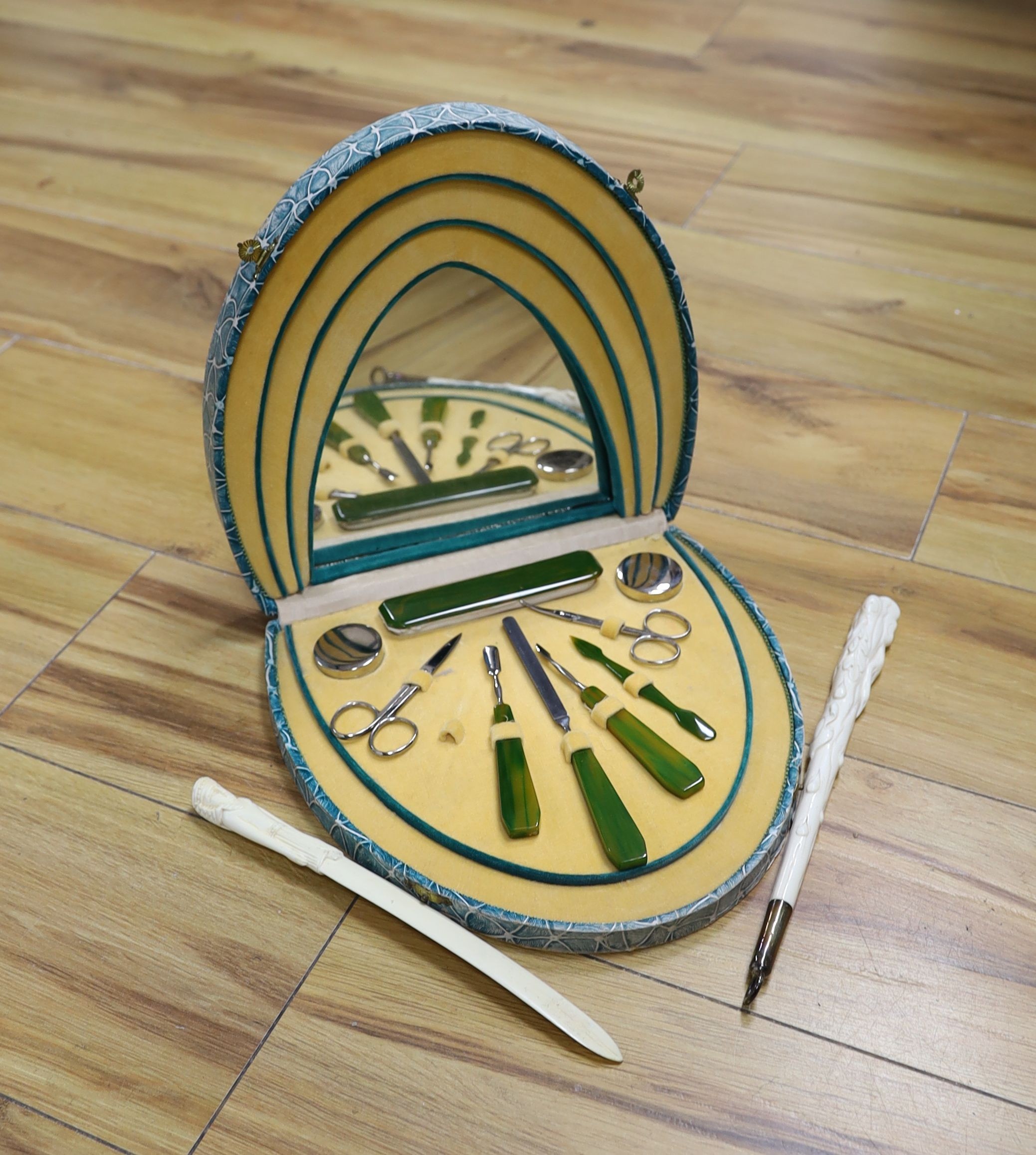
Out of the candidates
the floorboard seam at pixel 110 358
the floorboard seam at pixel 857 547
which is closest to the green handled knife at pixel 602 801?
the floorboard seam at pixel 857 547

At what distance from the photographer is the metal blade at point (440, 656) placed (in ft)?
2.15

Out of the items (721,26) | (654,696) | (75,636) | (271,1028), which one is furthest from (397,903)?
(721,26)

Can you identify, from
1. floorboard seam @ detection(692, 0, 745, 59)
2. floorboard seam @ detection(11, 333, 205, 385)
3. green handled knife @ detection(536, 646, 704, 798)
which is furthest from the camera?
floorboard seam @ detection(692, 0, 745, 59)

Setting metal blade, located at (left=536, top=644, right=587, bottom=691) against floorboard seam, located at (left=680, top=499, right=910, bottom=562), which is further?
floorboard seam, located at (left=680, top=499, right=910, bottom=562)

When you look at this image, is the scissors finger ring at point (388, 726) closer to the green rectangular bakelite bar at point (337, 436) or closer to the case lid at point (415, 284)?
the case lid at point (415, 284)

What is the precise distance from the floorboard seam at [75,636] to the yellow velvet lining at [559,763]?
151 millimetres

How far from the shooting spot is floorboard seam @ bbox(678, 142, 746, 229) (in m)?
1.17

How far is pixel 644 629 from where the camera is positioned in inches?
26.8

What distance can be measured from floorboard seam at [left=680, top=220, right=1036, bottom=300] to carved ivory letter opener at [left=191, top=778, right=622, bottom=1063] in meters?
0.78

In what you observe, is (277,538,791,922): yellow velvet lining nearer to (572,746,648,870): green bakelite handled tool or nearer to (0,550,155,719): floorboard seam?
(572,746,648,870): green bakelite handled tool

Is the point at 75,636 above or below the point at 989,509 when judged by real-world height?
above

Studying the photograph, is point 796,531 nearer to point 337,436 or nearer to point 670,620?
point 670,620

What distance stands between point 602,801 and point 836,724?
5.9 inches

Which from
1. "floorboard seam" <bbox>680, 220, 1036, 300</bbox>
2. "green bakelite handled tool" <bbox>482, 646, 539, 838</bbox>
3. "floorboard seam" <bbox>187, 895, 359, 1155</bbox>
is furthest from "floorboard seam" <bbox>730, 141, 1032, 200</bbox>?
"floorboard seam" <bbox>187, 895, 359, 1155</bbox>
